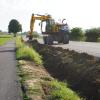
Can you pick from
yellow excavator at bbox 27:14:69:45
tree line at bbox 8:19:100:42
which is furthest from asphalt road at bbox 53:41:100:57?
tree line at bbox 8:19:100:42

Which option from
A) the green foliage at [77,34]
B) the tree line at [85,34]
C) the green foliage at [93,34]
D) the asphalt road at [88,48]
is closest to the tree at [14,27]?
the tree line at [85,34]

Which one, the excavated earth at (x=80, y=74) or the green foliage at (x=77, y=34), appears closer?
the excavated earth at (x=80, y=74)

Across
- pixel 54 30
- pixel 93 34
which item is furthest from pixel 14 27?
pixel 54 30

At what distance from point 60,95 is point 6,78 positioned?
426 cm

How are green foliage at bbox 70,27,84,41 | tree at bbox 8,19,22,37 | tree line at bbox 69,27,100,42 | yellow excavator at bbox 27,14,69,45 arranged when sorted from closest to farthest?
1. yellow excavator at bbox 27,14,69,45
2. tree line at bbox 69,27,100,42
3. green foliage at bbox 70,27,84,41
4. tree at bbox 8,19,22,37

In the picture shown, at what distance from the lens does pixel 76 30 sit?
76562 millimetres

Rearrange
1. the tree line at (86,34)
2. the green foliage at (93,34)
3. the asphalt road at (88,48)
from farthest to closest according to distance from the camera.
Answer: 1. the tree line at (86,34)
2. the green foliage at (93,34)
3. the asphalt road at (88,48)

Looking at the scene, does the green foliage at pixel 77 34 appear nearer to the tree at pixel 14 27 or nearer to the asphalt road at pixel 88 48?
the asphalt road at pixel 88 48

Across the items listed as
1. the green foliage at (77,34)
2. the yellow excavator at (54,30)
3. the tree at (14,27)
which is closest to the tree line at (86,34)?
the green foliage at (77,34)

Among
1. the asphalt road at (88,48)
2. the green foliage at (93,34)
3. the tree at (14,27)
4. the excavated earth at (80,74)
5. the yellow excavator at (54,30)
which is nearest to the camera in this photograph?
the excavated earth at (80,74)

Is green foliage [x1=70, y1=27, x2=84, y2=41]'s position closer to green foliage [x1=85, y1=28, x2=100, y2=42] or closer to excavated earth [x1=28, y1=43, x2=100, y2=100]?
green foliage [x1=85, y1=28, x2=100, y2=42]

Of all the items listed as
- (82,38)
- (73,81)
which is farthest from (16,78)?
(82,38)

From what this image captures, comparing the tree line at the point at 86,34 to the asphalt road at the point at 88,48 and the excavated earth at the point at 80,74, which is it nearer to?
the asphalt road at the point at 88,48

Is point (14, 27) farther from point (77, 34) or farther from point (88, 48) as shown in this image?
point (88, 48)
